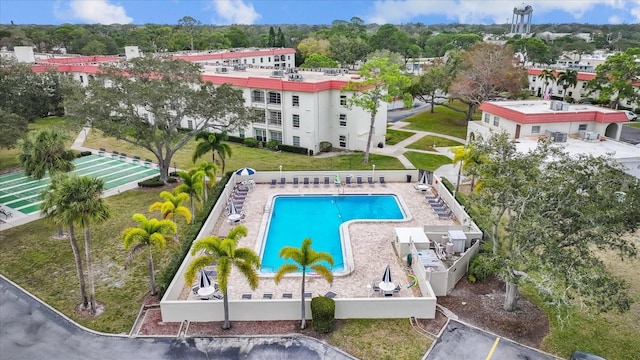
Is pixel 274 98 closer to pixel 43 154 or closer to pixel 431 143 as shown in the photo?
pixel 431 143

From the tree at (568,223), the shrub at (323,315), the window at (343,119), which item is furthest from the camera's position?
the window at (343,119)

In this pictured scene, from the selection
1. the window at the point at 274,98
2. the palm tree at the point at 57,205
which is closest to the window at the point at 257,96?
the window at the point at 274,98

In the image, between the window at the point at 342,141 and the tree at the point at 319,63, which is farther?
the tree at the point at 319,63

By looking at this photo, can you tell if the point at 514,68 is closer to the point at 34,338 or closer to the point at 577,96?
the point at 577,96

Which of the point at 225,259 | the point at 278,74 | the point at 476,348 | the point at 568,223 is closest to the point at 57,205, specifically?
the point at 225,259

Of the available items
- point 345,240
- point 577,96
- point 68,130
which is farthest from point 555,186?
point 577,96

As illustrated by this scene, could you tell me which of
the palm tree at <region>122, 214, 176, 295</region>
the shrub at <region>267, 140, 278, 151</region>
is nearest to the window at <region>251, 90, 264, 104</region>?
the shrub at <region>267, 140, 278, 151</region>

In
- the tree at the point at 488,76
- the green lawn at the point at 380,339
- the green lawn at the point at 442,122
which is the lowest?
the green lawn at the point at 380,339

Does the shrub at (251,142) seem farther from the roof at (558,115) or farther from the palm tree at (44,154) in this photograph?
the roof at (558,115)
